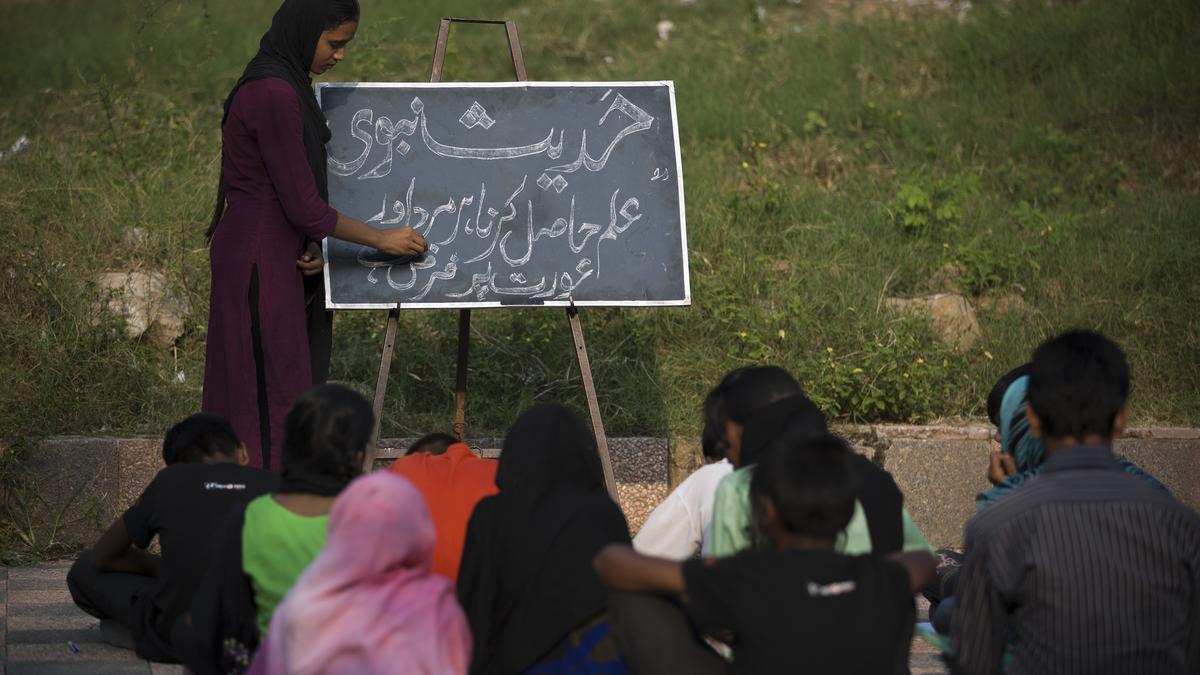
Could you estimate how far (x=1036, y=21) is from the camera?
10.2 meters

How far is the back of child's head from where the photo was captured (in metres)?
3.42

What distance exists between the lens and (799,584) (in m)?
2.96

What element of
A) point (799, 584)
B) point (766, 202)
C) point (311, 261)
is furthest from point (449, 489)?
point (766, 202)

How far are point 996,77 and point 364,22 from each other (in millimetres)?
4672

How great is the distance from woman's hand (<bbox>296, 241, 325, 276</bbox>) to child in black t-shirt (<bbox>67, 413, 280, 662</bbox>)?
3.46 feet

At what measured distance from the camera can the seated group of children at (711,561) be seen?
2979 millimetres

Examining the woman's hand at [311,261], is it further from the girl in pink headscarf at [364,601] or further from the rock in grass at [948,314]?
the rock in grass at [948,314]

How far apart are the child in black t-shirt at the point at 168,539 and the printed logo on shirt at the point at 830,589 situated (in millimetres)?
1751

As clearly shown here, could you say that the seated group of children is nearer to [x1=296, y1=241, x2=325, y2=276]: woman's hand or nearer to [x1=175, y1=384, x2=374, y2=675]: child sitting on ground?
[x1=175, y1=384, x2=374, y2=675]: child sitting on ground

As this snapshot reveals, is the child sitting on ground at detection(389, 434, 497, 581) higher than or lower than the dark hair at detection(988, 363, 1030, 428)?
lower

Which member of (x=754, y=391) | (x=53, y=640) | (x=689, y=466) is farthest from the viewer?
(x=689, y=466)

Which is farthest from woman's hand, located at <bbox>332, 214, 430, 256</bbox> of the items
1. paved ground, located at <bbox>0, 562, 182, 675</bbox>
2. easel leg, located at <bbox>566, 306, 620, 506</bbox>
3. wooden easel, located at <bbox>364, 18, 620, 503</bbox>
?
paved ground, located at <bbox>0, 562, 182, 675</bbox>

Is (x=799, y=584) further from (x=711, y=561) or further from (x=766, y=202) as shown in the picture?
(x=766, y=202)

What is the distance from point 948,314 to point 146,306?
4.21 meters
